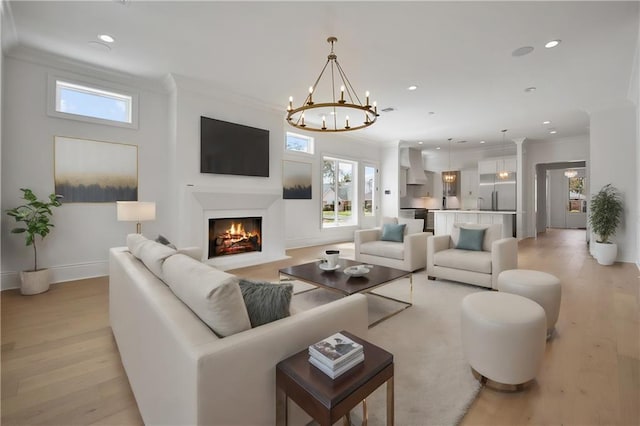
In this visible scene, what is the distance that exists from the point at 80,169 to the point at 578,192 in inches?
655

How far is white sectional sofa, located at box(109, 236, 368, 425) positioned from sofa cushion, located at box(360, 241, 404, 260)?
300 cm

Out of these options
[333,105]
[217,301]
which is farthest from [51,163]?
[217,301]

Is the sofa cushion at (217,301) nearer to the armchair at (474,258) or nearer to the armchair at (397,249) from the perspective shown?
the armchair at (474,258)

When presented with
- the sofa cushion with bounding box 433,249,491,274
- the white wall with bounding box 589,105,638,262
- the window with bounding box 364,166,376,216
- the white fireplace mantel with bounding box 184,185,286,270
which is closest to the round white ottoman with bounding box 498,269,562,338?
the sofa cushion with bounding box 433,249,491,274

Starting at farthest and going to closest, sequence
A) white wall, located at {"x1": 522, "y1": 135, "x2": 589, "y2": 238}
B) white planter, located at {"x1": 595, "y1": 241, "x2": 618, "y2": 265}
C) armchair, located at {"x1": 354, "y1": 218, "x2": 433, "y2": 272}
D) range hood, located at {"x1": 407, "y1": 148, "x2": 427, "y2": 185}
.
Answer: range hood, located at {"x1": 407, "y1": 148, "x2": 427, "y2": 185} < white wall, located at {"x1": 522, "y1": 135, "x2": 589, "y2": 238} < white planter, located at {"x1": 595, "y1": 241, "x2": 618, "y2": 265} < armchair, located at {"x1": 354, "y1": 218, "x2": 433, "y2": 272}

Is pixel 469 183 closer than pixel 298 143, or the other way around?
pixel 298 143

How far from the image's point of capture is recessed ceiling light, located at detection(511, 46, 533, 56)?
3.47 m

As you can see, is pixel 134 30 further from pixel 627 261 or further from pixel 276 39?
pixel 627 261

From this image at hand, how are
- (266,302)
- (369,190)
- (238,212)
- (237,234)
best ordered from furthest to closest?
(369,190)
(237,234)
(238,212)
(266,302)

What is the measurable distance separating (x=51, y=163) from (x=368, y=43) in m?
4.44

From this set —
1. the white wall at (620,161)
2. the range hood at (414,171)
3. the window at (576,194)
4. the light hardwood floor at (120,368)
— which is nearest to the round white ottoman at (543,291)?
the light hardwood floor at (120,368)

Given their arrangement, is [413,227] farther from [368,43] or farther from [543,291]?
[368,43]

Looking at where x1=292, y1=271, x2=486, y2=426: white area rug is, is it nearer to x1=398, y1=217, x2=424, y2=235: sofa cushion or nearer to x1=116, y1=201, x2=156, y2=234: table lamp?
x1=398, y1=217, x2=424, y2=235: sofa cushion

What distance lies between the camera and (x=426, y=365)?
2037 mm
